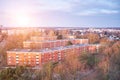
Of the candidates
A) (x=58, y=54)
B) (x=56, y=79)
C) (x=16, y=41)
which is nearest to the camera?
(x=56, y=79)

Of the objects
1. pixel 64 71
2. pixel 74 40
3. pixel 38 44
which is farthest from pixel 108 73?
pixel 74 40

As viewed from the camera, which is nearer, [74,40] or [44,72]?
[44,72]

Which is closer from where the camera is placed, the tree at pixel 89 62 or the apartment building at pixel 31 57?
the tree at pixel 89 62

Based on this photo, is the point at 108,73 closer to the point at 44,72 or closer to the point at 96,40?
the point at 44,72

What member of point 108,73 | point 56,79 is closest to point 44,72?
point 56,79

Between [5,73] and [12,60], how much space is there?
17.0 ft

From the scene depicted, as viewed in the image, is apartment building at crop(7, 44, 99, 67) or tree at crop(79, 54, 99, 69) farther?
apartment building at crop(7, 44, 99, 67)

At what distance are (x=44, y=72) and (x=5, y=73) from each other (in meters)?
1.13

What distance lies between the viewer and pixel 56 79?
577cm

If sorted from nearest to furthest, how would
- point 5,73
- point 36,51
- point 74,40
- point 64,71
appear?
point 5,73
point 64,71
point 36,51
point 74,40

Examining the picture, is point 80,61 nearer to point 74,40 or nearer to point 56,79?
point 56,79

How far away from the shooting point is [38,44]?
43.1ft

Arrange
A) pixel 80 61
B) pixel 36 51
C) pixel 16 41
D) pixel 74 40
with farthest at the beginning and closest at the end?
pixel 74 40
pixel 16 41
pixel 36 51
pixel 80 61

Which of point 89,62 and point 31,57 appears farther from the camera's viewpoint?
point 31,57
